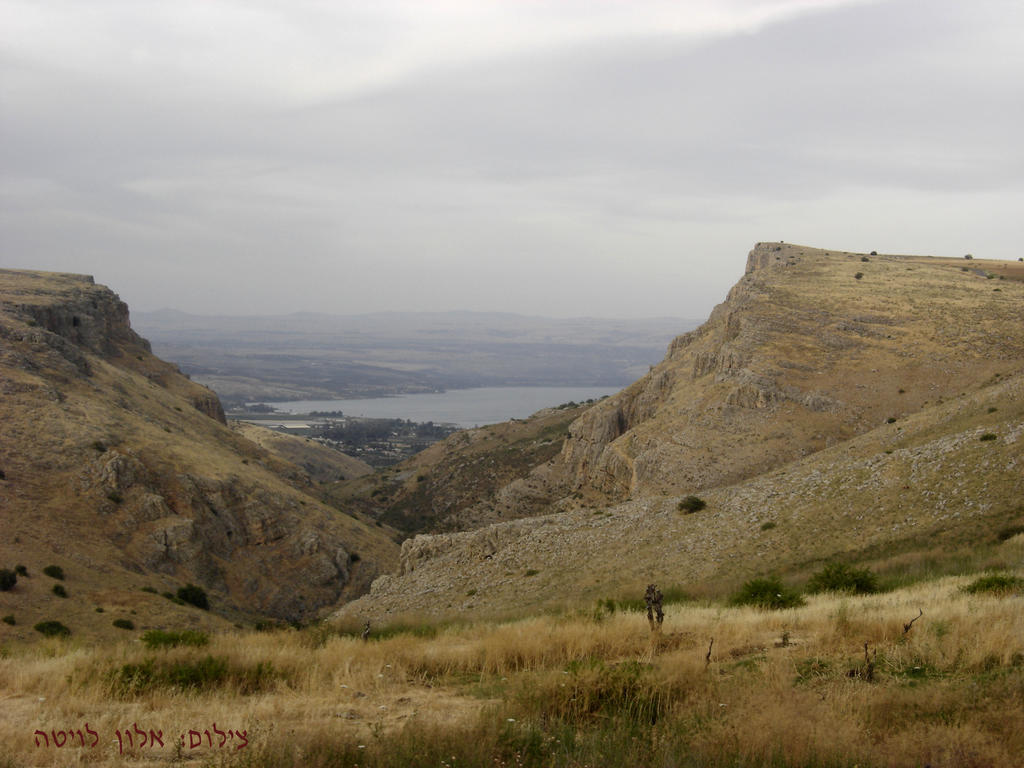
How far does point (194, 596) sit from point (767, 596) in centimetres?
2515

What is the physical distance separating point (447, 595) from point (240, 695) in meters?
16.7

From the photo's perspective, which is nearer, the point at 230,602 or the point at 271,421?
the point at 230,602

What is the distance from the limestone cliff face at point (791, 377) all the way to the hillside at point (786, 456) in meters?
0.12

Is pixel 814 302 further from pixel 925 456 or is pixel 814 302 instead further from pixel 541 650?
pixel 541 650

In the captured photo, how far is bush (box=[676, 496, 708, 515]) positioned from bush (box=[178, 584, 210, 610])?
2086 cm

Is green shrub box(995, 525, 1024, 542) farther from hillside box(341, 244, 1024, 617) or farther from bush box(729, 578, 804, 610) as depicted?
bush box(729, 578, 804, 610)

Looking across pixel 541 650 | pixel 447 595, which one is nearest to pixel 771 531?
pixel 447 595

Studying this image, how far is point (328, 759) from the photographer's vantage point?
233 inches

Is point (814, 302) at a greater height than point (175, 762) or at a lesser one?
greater

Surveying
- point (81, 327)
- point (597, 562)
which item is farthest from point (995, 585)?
point (81, 327)

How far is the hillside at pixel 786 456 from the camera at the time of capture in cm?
1970

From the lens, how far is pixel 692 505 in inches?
993

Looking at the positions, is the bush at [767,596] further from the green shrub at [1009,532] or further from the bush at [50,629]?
the bush at [50,629]

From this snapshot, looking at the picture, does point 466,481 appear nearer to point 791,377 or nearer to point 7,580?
point 791,377
